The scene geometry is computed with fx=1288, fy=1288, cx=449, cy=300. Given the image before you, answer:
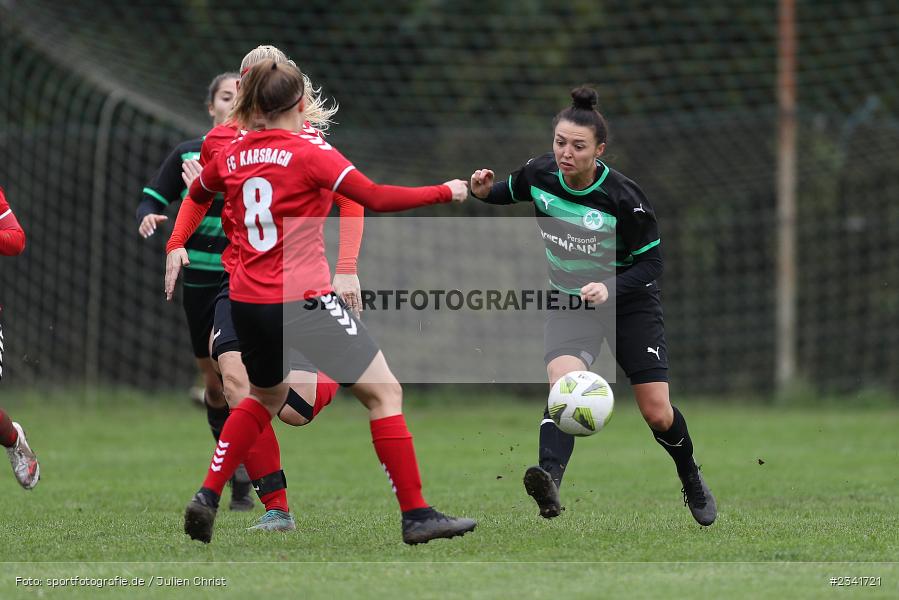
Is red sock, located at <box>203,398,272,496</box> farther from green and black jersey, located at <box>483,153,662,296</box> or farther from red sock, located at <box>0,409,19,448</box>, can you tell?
red sock, located at <box>0,409,19,448</box>

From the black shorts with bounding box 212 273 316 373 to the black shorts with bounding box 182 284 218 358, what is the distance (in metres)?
0.40

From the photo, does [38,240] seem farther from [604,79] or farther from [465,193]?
[465,193]

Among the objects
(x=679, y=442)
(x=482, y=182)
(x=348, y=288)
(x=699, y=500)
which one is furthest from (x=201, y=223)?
(x=699, y=500)

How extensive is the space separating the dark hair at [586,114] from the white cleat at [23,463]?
310 centimetres

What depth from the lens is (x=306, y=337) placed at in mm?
4992

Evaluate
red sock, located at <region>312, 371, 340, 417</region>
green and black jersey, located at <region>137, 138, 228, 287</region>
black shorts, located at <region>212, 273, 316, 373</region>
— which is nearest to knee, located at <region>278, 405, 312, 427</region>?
red sock, located at <region>312, 371, 340, 417</region>

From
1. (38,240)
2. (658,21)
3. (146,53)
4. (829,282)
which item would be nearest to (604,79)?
(658,21)

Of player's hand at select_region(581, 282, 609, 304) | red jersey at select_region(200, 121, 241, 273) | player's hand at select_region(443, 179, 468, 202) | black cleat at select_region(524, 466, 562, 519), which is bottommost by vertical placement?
black cleat at select_region(524, 466, 562, 519)

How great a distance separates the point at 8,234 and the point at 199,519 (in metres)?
2.00

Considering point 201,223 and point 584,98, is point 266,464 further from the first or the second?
point 584,98

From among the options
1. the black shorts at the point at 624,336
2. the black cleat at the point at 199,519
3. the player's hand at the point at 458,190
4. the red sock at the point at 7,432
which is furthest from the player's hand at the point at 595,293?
the red sock at the point at 7,432

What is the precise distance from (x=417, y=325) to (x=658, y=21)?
4376mm

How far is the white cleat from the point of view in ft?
21.0

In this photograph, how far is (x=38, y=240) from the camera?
1341 centimetres
